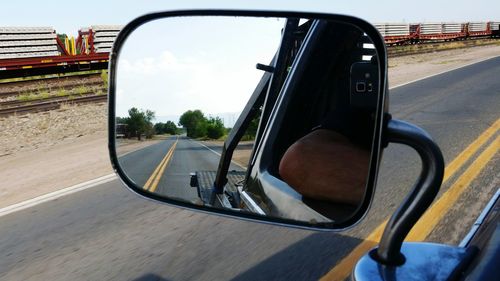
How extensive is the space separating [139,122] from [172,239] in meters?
2.50

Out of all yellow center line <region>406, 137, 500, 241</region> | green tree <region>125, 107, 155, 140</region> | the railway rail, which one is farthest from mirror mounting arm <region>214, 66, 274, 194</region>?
the railway rail

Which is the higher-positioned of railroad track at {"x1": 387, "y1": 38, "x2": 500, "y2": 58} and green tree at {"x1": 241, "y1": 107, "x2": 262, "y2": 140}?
green tree at {"x1": 241, "y1": 107, "x2": 262, "y2": 140}

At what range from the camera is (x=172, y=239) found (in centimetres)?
437

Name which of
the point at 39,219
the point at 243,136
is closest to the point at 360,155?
the point at 243,136

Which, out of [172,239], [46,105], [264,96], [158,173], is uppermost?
[264,96]

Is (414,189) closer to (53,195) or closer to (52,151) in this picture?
(53,195)

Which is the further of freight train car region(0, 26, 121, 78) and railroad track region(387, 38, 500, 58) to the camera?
railroad track region(387, 38, 500, 58)

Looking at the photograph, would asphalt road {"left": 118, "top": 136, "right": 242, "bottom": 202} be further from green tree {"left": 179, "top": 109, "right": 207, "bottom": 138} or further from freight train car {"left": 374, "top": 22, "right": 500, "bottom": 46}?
freight train car {"left": 374, "top": 22, "right": 500, "bottom": 46}

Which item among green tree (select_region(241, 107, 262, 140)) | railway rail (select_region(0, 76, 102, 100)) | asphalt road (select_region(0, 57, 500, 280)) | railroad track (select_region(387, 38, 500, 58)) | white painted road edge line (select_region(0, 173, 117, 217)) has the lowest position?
white painted road edge line (select_region(0, 173, 117, 217))

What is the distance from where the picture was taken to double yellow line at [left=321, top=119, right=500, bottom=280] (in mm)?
3546

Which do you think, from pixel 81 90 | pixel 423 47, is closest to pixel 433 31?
pixel 423 47

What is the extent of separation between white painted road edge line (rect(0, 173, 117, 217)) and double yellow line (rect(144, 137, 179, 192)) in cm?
445

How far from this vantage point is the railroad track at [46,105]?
15164mm

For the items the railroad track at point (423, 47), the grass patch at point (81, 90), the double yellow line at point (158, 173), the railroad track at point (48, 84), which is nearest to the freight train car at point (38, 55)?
the railroad track at point (48, 84)
